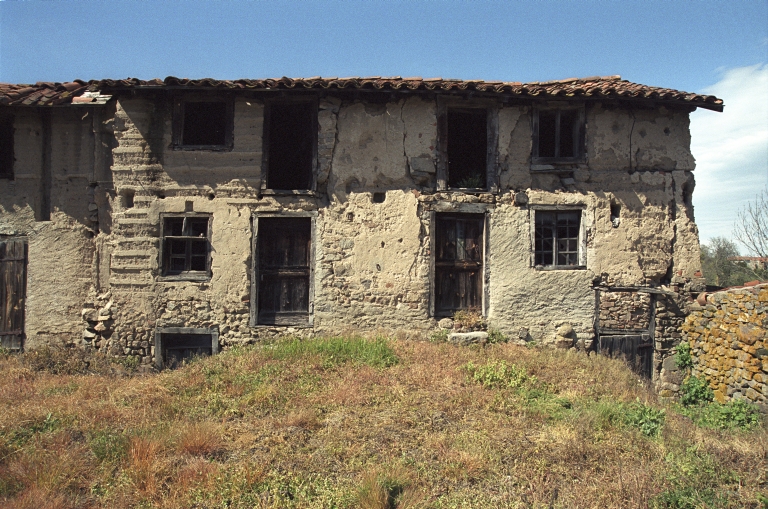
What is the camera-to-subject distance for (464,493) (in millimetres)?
4648

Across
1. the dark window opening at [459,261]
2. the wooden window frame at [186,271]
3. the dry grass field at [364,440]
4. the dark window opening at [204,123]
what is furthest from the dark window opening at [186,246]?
the dark window opening at [459,261]

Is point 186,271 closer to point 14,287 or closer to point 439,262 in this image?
point 14,287

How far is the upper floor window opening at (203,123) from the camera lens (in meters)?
9.73

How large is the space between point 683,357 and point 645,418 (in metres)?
4.05

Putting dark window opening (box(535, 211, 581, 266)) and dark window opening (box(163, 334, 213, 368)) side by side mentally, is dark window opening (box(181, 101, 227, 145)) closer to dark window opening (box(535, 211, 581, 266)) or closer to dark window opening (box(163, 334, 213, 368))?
dark window opening (box(163, 334, 213, 368))

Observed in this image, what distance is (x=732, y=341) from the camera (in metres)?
8.07

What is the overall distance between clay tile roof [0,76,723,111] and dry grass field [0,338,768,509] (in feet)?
17.5

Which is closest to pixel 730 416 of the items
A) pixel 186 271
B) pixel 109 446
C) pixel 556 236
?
pixel 556 236

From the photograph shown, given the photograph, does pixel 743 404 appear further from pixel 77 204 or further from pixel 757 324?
pixel 77 204

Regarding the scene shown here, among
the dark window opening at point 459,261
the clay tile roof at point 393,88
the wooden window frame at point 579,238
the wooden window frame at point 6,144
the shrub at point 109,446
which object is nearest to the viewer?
the shrub at point 109,446

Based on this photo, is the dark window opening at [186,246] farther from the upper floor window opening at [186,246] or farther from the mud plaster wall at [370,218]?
the mud plaster wall at [370,218]

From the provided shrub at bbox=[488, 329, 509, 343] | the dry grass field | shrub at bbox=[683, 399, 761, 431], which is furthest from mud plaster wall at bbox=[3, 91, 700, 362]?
shrub at bbox=[683, 399, 761, 431]

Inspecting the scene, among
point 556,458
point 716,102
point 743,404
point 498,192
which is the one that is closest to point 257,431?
point 556,458

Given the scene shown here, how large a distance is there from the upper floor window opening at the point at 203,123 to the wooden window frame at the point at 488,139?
446 cm
